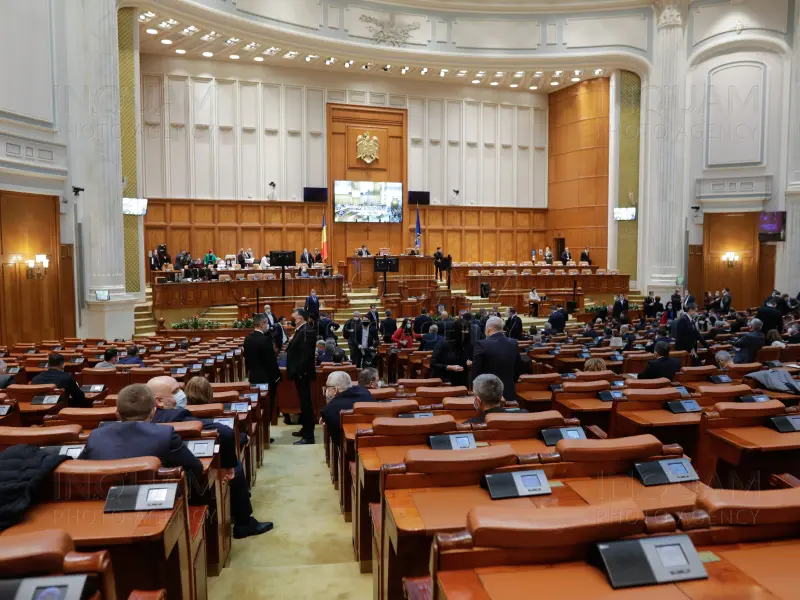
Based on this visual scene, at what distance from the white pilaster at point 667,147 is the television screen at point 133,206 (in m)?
15.1

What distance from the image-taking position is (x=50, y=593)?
1356 mm

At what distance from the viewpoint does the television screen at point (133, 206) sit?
14.0 m

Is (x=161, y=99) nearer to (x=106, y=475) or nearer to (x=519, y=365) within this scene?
(x=519, y=365)

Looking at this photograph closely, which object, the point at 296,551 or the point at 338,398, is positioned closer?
the point at 296,551

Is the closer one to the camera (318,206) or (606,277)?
(606,277)

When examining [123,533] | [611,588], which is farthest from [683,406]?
[123,533]

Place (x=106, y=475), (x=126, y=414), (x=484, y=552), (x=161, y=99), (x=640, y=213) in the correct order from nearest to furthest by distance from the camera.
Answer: (x=484, y=552)
(x=106, y=475)
(x=126, y=414)
(x=161, y=99)
(x=640, y=213)

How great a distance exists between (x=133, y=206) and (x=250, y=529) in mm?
12518

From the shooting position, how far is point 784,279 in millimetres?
17078

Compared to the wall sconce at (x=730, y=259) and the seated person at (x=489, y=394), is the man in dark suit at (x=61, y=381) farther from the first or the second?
the wall sconce at (x=730, y=259)

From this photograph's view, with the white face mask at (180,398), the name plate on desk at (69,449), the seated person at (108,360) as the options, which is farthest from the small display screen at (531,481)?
the seated person at (108,360)

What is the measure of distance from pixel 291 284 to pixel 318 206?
5.20 meters

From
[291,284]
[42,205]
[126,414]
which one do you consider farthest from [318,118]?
[126,414]

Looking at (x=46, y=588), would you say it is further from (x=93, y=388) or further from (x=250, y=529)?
(x=93, y=388)
